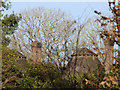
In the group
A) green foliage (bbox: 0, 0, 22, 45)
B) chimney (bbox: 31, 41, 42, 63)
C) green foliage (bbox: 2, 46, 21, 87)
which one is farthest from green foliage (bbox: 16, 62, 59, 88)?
green foliage (bbox: 0, 0, 22, 45)

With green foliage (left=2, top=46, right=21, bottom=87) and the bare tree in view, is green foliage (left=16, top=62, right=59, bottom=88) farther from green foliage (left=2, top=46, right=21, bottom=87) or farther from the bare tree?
the bare tree

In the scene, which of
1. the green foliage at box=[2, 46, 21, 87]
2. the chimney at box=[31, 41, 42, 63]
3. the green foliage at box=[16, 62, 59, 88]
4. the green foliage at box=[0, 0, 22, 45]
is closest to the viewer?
the green foliage at box=[16, 62, 59, 88]

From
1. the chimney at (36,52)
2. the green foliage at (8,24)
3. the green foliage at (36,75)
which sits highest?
the green foliage at (8,24)

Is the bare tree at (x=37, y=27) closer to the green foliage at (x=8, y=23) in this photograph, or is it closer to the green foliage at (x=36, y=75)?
the green foliage at (x=8, y=23)

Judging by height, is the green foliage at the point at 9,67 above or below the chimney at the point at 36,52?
below

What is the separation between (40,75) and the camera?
9977 millimetres

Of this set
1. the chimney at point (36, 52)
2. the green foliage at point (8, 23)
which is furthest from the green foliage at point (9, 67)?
the green foliage at point (8, 23)

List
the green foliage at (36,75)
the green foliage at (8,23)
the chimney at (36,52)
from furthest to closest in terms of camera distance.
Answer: the green foliage at (8,23) → the chimney at (36,52) → the green foliage at (36,75)

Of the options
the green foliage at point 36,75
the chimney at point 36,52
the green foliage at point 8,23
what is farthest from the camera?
the green foliage at point 8,23

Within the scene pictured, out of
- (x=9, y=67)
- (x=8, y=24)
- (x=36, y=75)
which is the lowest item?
(x=36, y=75)

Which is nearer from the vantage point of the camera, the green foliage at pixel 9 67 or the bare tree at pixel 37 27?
the green foliage at pixel 9 67

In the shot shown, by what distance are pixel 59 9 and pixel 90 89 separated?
14.0 metres

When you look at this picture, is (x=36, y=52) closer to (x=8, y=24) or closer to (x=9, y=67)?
(x=9, y=67)

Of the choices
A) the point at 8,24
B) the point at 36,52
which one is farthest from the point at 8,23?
the point at 36,52
